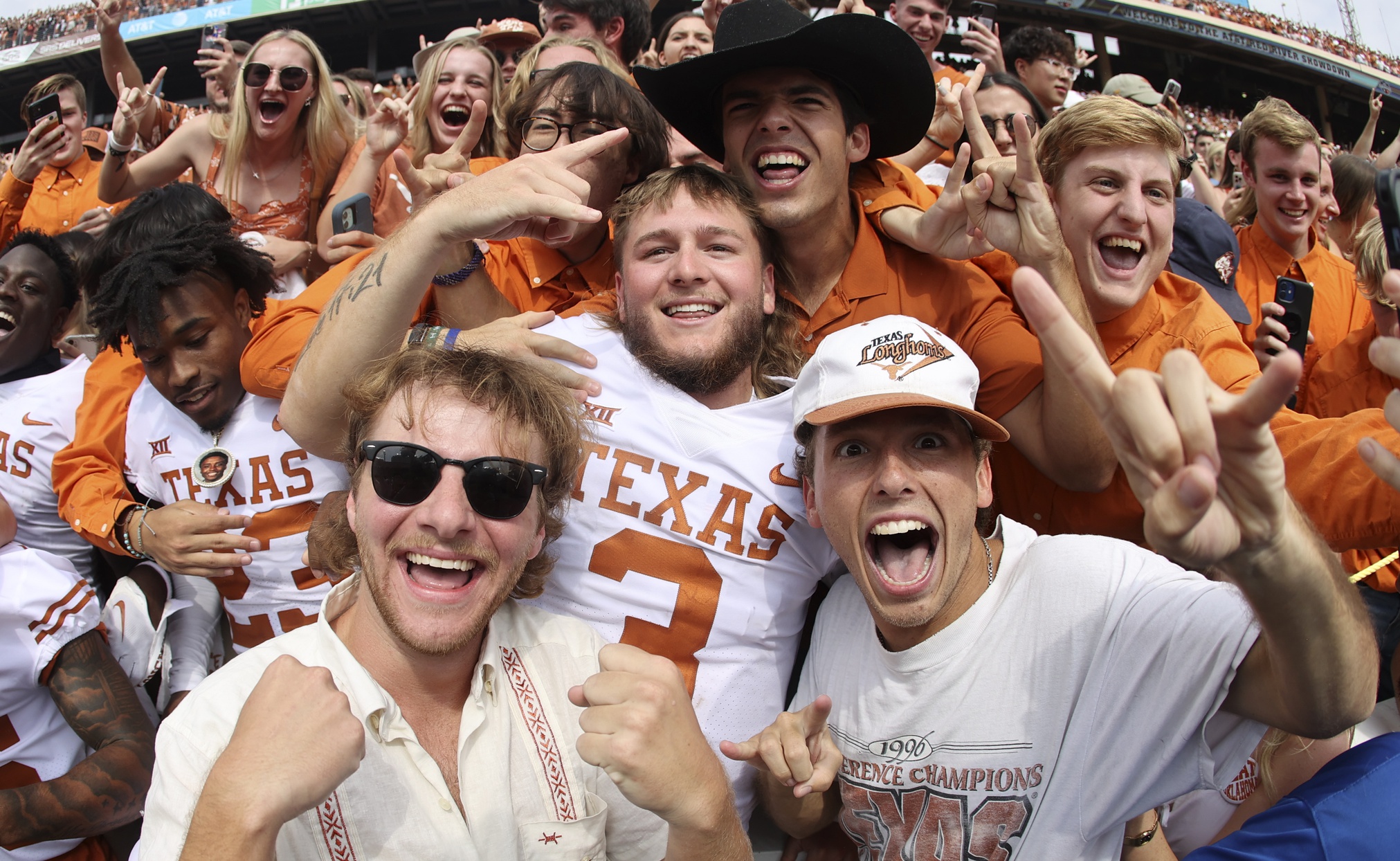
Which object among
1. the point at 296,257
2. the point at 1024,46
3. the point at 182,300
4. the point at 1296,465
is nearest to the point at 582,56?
the point at 296,257

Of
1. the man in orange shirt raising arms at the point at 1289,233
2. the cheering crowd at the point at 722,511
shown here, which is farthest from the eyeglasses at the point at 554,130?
the man in orange shirt raising arms at the point at 1289,233

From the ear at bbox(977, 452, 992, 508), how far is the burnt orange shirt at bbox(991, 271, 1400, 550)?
0.58m

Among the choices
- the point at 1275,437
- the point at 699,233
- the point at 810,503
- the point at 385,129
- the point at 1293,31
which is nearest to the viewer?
the point at 1275,437

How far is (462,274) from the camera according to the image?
2850 millimetres

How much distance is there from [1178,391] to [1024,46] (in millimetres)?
5584

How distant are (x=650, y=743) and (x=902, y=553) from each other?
0.87m

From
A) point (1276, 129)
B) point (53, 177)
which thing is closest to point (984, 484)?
point (1276, 129)

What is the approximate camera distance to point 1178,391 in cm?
113

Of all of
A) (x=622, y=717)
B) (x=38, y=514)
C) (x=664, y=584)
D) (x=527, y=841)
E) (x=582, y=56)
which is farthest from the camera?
(x=582, y=56)

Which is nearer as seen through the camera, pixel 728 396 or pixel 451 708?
Answer: pixel 451 708

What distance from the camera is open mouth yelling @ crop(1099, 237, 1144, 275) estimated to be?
2678 millimetres

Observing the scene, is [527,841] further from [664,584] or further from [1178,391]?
[1178,391]

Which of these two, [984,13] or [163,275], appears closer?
[163,275]

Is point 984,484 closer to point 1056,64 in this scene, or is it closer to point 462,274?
point 462,274
